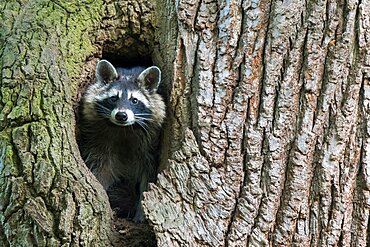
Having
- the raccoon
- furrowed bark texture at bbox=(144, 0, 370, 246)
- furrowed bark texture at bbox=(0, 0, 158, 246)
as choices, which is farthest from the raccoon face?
furrowed bark texture at bbox=(144, 0, 370, 246)

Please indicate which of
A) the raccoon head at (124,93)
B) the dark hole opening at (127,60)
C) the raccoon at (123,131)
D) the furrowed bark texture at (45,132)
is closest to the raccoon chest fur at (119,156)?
the raccoon at (123,131)

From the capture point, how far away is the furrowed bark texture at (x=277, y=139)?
3.05 m

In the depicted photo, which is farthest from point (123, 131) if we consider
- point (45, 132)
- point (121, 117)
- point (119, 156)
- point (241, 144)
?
point (241, 144)

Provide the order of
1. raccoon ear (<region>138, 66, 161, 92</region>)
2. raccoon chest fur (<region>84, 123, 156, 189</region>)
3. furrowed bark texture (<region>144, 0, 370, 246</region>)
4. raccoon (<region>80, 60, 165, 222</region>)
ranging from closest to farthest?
furrowed bark texture (<region>144, 0, 370, 246</region>) < raccoon ear (<region>138, 66, 161, 92</region>) < raccoon (<region>80, 60, 165, 222</region>) < raccoon chest fur (<region>84, 123, 156, 189</region>)

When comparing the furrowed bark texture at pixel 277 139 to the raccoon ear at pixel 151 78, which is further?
the raccoon ear at pixel 151 78

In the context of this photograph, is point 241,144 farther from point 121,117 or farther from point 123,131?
point 123,131

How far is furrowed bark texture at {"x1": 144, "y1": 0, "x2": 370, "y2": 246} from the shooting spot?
3053 millimetres

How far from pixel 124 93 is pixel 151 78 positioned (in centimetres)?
33

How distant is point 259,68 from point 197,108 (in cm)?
39

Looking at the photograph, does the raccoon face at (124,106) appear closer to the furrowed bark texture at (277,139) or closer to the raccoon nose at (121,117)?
the raccoon nose at (121,117)

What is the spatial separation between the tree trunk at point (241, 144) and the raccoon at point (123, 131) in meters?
0.62

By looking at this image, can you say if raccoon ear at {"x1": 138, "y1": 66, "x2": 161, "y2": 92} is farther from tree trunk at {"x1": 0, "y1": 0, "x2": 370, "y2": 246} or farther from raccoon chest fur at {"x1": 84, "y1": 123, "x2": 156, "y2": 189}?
tree trunk at {"x1": 0, "y1": 0, "x2": 370, "y2": 246}

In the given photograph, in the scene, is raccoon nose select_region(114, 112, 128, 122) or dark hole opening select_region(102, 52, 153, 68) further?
dark hole opening select_region(102, 52, 153, 68)

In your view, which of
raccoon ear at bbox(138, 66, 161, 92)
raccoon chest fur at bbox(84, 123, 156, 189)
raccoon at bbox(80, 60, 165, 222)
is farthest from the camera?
raccoon chest fur at bbox(84, 123, 156, 189)
